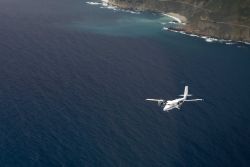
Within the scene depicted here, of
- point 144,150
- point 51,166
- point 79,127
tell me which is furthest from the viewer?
point 79,127

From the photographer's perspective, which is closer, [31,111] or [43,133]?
[43,133]

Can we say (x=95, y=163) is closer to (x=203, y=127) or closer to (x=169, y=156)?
(x=169, y=156)

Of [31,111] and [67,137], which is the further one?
[31,111]

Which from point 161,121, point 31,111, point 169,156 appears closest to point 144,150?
point 169,156

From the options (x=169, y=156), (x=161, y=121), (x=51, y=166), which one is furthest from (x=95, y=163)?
(x=161, y=121)

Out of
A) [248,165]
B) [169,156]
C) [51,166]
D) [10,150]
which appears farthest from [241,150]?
[10,150]

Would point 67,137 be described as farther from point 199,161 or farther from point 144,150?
point 199,161

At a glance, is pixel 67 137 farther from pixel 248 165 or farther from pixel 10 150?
pixel 248 165

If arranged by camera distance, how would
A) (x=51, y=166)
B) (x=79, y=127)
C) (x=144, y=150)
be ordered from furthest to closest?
(x=79, y=127)
(x=144, y=150)
(x=51, y=166)
